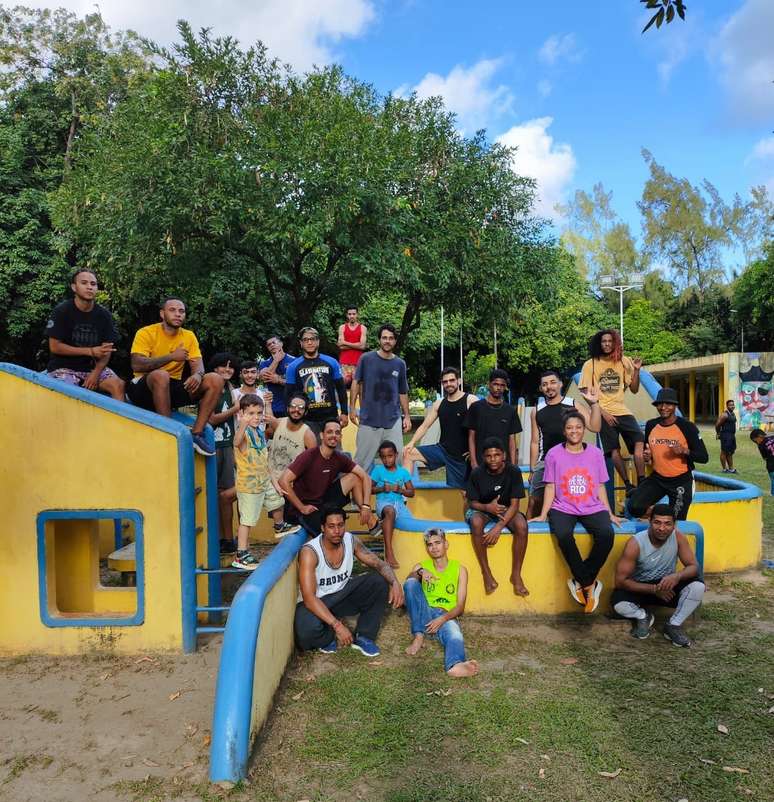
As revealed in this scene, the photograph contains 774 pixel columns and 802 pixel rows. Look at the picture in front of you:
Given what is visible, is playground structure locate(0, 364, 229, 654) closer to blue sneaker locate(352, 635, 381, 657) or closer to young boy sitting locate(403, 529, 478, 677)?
blue sneaker locate(352, 635, 381, 657)

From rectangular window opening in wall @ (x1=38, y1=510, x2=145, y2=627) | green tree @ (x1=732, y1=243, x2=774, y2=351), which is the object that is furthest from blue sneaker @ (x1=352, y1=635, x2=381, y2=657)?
green tree @ (x1=732, y1=243, x2=774, y2=351)

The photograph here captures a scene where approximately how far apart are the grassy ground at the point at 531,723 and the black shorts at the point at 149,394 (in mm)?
2497

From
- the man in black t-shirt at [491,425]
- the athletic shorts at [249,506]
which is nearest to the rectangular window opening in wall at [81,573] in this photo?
the athletic shorts at [249,506]

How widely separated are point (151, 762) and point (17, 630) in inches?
82.3

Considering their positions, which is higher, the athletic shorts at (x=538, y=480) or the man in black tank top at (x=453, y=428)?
the man in black tank top at (x=453, y=428)

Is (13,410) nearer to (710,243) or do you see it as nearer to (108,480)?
(108,480)

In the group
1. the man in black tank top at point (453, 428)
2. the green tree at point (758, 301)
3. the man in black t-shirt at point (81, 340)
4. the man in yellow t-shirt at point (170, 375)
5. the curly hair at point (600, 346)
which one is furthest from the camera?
the green tree at point (758, 301)

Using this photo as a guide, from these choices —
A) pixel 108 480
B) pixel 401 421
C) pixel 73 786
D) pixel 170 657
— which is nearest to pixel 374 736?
pixel 73 786

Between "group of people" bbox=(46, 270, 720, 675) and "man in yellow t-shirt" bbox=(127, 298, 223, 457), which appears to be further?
"man in yellow t-shirt" bbox=(127, 298, 223, 457)

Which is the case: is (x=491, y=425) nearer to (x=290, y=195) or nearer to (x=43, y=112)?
(x=290, y=195)

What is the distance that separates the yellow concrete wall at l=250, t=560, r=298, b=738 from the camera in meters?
3.99

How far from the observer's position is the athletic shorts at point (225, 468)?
25.5ft

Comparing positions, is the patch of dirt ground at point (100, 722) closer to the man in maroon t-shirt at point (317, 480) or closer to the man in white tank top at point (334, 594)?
the man in white tank top at point (334, 594)

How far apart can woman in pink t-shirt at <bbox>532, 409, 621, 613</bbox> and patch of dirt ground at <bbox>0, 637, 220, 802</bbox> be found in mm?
2966
